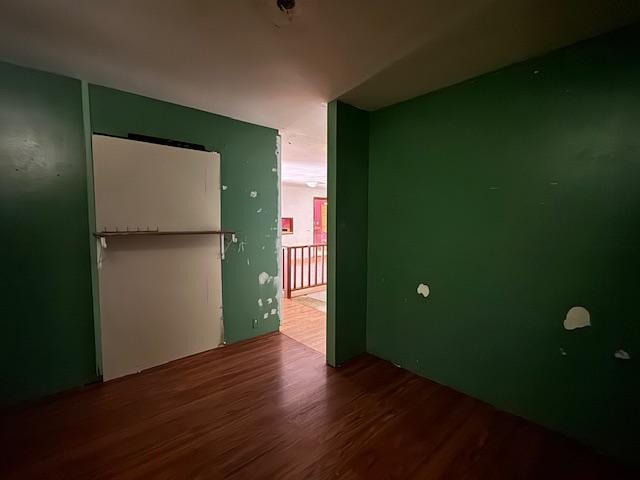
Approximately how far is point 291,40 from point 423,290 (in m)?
2.01

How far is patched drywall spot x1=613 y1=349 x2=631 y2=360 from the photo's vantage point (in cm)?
143

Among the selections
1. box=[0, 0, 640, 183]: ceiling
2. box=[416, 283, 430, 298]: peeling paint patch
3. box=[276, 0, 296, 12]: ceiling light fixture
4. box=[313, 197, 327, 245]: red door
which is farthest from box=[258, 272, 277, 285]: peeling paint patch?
box=[313, 197, 327, 245]: red door

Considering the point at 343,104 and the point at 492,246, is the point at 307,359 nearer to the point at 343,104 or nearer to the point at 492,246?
the point at 492,246

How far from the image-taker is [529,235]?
1.72 meters

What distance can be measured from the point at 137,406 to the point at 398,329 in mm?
2106

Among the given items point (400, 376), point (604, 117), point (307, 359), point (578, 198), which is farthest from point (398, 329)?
point (604, 117)

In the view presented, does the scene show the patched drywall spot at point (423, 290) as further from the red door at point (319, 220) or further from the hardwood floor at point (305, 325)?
the red door at point (319, 220)

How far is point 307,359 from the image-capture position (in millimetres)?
2580

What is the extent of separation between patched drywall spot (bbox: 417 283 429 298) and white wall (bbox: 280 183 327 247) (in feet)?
20.2

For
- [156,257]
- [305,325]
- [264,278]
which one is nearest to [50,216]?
[156,257]

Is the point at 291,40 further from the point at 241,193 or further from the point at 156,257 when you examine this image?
the point at 156,257

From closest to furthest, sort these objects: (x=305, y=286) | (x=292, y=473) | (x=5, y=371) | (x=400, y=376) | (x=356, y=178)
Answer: (x=292, y=473)
(x=5, y=371)
(x=400, y=376)
(x=356, y=178)
(x=305, y=286)

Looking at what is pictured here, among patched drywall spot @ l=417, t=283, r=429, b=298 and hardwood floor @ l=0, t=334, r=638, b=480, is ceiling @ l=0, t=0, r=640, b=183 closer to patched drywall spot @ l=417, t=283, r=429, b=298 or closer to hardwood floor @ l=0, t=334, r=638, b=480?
patched drywall spot @ l=417, t=283, r=429, b=298

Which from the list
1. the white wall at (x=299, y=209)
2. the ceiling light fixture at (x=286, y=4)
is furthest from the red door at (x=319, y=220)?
the ceiling light fixture at (x=286, y=4)
